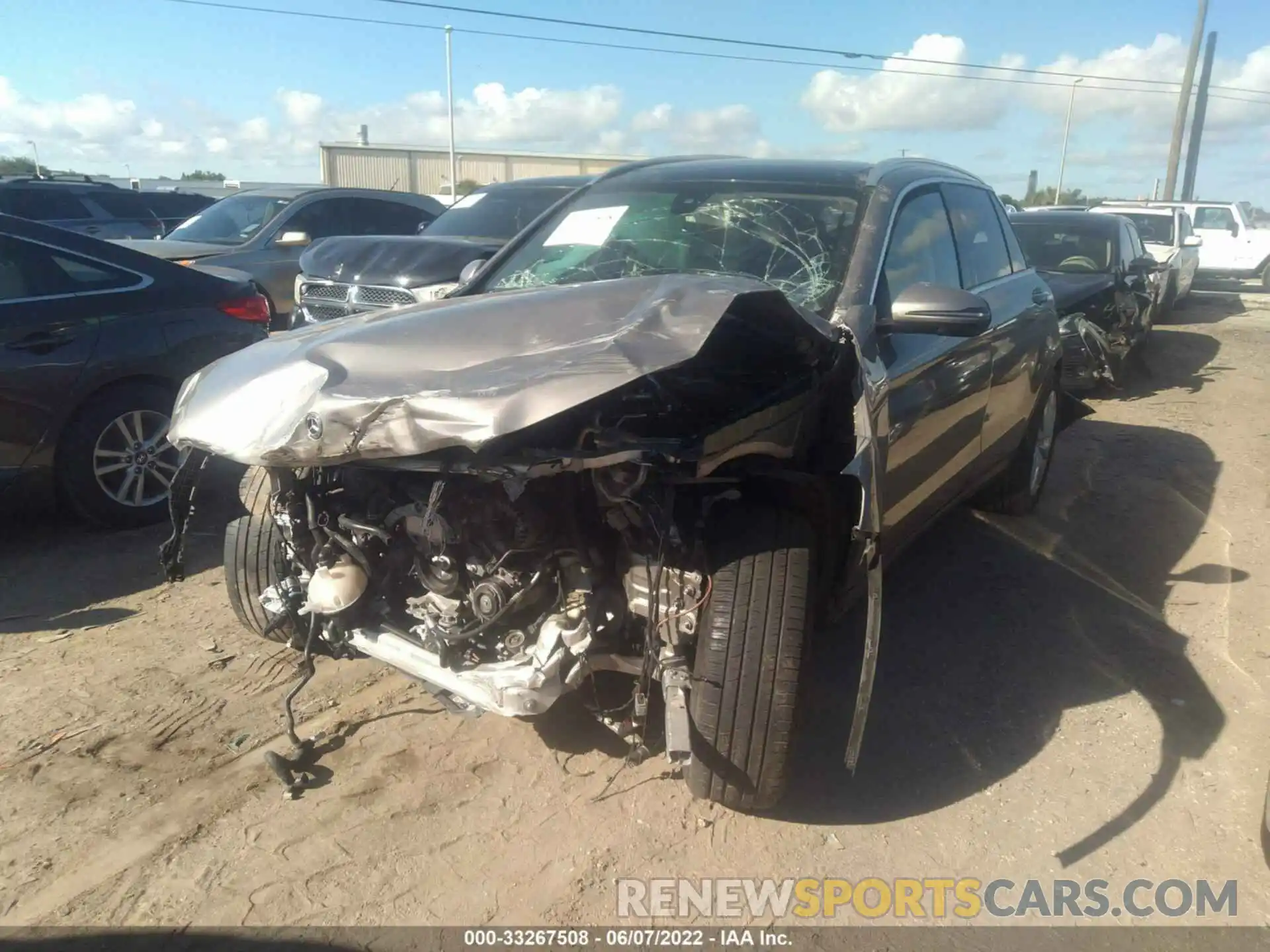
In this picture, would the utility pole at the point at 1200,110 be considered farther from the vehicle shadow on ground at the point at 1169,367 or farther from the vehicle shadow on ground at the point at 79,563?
the vehicle shadow on ground at the point at 79,563

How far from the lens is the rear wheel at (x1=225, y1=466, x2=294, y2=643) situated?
3473 millimetres

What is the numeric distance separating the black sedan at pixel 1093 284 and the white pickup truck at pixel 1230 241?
1222 cm

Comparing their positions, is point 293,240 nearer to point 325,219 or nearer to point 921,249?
point 325,219

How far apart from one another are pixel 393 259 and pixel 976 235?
3977 millimetres

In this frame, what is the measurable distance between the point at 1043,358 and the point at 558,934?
13.3 feet

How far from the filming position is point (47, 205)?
13.4 meters

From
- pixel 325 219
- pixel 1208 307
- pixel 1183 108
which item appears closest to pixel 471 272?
pixel 325 219

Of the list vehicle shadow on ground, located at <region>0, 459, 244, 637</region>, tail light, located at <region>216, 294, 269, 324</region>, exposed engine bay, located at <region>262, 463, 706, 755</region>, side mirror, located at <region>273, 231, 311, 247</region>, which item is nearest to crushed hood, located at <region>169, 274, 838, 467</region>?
exposed engine bay, located at <region>262, 463, 706, 755</region>

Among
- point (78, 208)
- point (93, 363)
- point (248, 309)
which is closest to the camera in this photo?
point (93, 363)

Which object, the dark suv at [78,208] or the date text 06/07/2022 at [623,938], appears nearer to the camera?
the date text 06/07/2022 at [623,938]

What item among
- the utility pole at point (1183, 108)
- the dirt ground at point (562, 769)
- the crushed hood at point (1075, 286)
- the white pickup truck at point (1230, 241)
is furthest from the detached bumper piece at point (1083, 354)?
the utility pole at point (1183, 108)

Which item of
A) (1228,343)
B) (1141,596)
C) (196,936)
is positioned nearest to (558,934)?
(196,936)

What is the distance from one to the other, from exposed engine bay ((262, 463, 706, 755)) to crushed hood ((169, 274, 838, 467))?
1.02ft

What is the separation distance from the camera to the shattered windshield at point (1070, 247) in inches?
385
